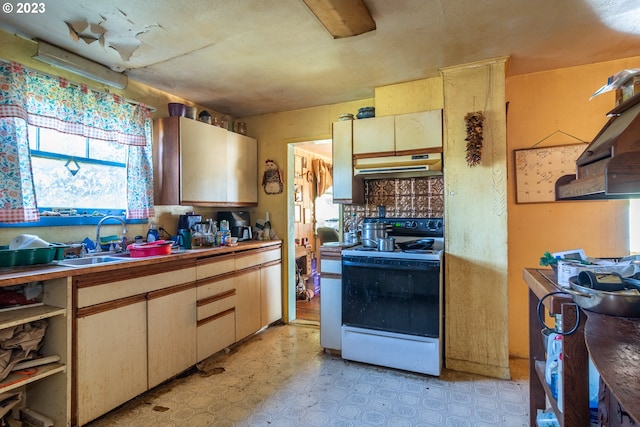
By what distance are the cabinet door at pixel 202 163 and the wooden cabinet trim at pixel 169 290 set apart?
0.79 metres

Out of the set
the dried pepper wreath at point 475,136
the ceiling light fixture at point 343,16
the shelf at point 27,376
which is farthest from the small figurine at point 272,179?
the shelf at point 27,376

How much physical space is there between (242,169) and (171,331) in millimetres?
1869

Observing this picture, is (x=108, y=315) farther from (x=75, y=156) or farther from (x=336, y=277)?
(x=336, y=277)

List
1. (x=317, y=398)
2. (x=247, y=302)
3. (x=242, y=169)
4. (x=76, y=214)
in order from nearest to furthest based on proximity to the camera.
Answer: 1. (x=317, y=398)
2. (x=76, y=214)
3. (x=247, y=302)
4. (x=242, y=169)

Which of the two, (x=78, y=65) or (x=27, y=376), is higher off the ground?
(x=78, y=65)

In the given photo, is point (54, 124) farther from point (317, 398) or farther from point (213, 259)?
point (317, 398)

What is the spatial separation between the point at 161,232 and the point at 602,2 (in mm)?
3515

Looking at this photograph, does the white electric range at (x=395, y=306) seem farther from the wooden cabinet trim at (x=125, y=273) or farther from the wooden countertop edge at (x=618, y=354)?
the wooden countertop edge at (x=618, y=354)

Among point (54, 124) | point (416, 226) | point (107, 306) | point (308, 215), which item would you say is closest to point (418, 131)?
point (416, 226)

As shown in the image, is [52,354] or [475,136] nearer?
[52,354]

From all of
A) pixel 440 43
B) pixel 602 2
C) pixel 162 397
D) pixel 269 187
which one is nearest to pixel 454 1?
pixel 440 43

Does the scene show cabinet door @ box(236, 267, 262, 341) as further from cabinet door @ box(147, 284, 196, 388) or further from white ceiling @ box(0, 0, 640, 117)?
white ceiling @ box(0, 0, 640, 117)

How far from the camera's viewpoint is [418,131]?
275cm

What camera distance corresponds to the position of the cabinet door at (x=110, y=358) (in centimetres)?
185
